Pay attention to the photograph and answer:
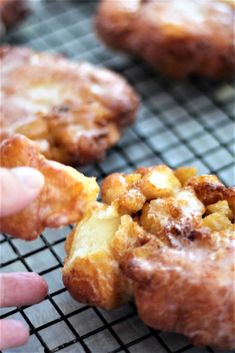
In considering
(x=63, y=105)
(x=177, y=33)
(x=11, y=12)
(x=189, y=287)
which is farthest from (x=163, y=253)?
(x=11, y=12)

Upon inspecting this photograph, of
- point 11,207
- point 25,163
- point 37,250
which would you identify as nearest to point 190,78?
point 37,250

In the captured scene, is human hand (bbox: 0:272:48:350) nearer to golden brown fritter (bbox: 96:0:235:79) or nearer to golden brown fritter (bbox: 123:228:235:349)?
golden brown fritter (bbox: 123:228:235:349)

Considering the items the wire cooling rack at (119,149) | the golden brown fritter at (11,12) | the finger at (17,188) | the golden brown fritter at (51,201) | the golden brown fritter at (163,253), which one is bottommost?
the wire cooling rack at (119,149)

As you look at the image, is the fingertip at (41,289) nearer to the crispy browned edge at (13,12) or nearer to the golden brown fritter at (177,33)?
the golden brown fritter at (177,33)

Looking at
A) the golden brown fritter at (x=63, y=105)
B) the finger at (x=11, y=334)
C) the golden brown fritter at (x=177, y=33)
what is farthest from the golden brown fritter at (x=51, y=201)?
the golden brown fritter at (x=177, y=33)

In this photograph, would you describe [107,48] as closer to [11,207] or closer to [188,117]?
[188,117]
